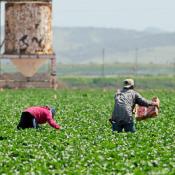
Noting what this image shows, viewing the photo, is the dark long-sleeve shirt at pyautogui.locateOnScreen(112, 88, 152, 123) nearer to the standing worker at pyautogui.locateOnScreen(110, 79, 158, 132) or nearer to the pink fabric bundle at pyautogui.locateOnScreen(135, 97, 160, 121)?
the standing worker at pyautogui.locateOnScreen(110, 79, 158, 132)

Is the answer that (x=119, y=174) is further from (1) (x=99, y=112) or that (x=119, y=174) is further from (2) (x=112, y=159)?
(1) (x=99, y=112)

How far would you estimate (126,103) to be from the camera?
20.4 metres

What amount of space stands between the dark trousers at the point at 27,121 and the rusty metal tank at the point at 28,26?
3829 centimetres

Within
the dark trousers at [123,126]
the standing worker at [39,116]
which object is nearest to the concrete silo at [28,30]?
the standing worker at [39,116]

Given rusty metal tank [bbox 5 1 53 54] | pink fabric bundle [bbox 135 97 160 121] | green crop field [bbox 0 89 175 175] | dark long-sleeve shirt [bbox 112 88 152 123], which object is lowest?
green crop field [bbox 0 89 175 175]

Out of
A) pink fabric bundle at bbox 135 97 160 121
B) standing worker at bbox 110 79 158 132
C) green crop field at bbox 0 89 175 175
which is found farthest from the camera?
pink fabric bundle at bbox 135 97 160 121

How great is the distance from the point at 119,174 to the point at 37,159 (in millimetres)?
2606

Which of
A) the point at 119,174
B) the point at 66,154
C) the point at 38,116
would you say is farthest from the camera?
the point at 38,116

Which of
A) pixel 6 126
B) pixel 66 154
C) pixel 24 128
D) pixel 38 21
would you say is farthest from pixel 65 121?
pixel 38 21

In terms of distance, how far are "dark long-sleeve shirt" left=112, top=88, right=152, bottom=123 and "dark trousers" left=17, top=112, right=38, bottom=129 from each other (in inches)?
93.0

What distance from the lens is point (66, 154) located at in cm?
1658

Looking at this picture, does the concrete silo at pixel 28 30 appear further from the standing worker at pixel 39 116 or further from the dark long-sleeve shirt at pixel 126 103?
the dark long-sleeve shirt at pixel 126 103

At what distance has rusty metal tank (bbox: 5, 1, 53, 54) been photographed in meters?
59.7

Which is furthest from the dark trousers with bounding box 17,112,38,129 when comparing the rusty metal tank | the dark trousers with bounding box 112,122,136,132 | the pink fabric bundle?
the rusty metal tank
